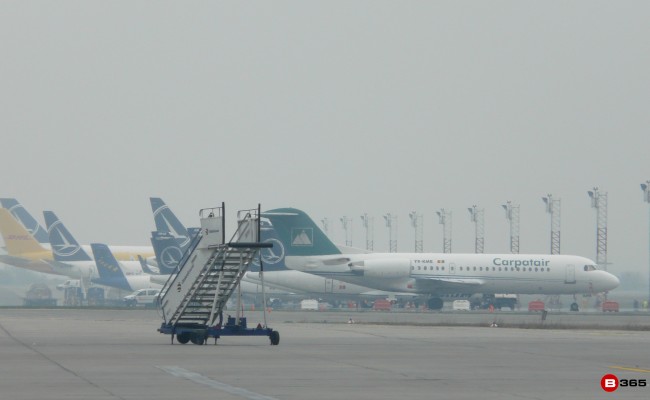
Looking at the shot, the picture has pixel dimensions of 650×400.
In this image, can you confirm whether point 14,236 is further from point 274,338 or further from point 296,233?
point 274,338

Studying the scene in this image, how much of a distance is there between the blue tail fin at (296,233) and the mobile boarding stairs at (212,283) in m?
53.6

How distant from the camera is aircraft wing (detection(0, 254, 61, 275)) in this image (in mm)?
136125

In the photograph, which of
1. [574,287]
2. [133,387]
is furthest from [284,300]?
[133,387]

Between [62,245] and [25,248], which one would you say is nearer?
[62,245]

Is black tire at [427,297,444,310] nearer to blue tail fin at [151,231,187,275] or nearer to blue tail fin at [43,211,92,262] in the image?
blue tail fin at [151,231,187,275]

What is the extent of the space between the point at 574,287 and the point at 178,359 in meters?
71.8

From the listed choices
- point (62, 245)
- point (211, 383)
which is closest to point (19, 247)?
point (62, 245)

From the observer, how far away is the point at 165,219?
11481 cm

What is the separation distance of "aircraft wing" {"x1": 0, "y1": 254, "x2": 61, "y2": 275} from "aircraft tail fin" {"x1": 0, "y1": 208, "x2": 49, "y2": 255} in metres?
0.72

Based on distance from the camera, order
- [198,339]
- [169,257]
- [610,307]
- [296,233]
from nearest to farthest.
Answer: [198,339] < [296,233] < [610,307] < [169,257]

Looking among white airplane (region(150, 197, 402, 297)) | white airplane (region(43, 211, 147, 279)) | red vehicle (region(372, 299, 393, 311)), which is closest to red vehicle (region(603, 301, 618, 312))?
red vehicle (region(372, 299, 393, 311))

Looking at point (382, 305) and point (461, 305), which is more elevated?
point (461, 305)

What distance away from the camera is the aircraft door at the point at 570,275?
322ft

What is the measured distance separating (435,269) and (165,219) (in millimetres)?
28595
